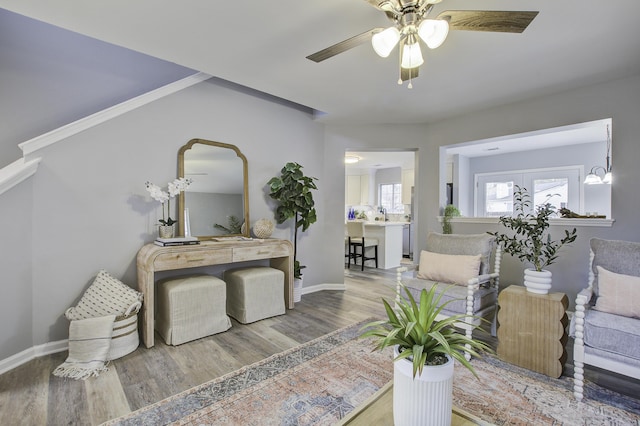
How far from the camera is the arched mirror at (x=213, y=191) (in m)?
3.20

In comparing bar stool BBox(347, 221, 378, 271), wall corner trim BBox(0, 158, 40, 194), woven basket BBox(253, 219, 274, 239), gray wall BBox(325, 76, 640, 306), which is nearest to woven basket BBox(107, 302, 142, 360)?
wall corner trim BBox(0, 158, 40, 194)

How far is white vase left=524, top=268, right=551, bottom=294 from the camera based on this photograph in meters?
2.25

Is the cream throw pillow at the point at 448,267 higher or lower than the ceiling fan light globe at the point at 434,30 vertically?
lower

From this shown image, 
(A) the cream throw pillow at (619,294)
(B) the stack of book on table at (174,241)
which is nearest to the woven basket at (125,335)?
(B) the stack of book on table at (174,241)

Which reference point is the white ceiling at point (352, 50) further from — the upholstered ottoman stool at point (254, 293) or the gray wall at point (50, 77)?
the upholstered ottoman stool at point (254, 293)

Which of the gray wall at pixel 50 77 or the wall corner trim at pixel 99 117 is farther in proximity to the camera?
the gray wall at pixel 50 77

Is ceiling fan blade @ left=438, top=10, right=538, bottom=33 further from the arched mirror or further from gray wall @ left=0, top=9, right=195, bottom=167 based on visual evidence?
gray wall @ left=0, top=9, right=195, bottom=167

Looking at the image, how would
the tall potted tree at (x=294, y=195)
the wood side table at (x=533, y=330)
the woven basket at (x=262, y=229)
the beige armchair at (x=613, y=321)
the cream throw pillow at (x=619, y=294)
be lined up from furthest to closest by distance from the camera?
the tall potted tree at (x=294, y=195), the woven basket at (x=262, y=229), the wood side table at (x=533, y=330), the cream throw pillow at (x=619, y=294), the beige armchair at (x=613, y=321)

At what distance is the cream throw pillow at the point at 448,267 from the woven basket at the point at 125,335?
106 inches

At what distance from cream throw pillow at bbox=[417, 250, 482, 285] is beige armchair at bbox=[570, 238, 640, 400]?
796mm

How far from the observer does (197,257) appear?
2793 mm

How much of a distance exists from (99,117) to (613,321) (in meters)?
4.25

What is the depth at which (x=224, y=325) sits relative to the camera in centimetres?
290

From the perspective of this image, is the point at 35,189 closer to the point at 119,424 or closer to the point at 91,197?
the point at 91,197
